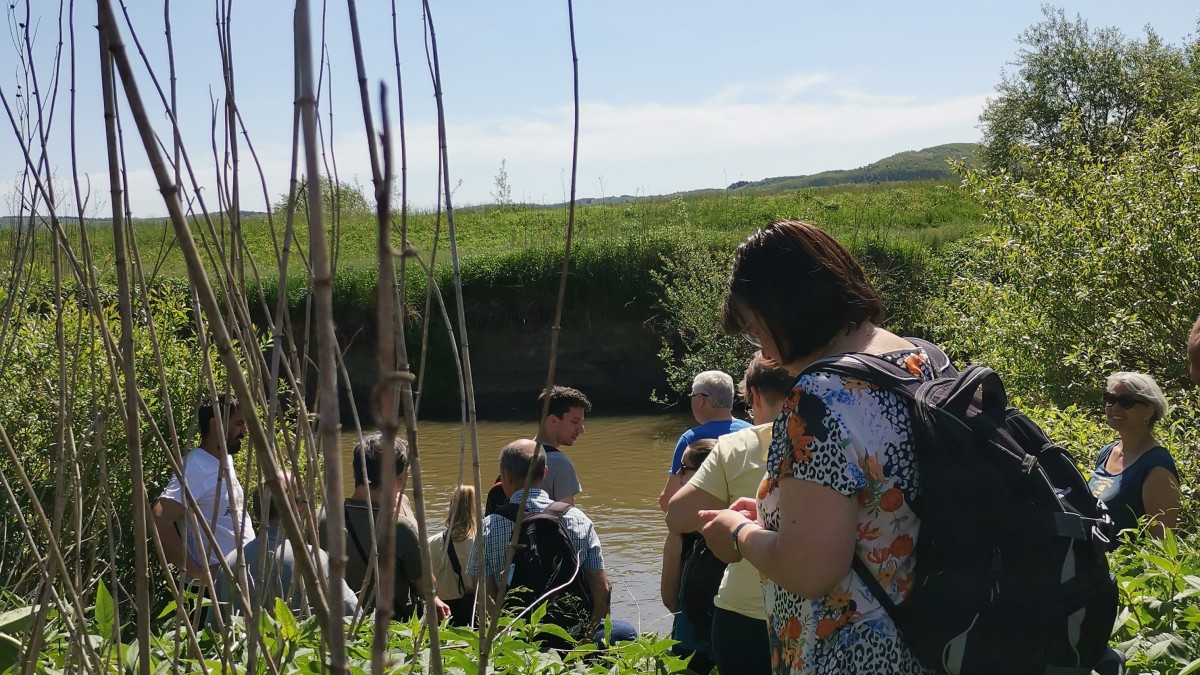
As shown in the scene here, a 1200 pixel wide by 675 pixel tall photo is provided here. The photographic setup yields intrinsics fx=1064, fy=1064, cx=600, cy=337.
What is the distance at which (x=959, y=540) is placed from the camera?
1.62m

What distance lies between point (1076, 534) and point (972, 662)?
245 millimetres

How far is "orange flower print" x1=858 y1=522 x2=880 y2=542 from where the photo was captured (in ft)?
5.55

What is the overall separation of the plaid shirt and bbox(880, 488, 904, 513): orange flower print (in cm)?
223

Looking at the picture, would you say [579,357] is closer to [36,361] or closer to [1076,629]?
[36,361]

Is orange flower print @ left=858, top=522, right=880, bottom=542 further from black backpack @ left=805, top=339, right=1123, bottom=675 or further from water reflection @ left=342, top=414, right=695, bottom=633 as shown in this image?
water reflection @ left=342, top=414, right=695, bottom=633

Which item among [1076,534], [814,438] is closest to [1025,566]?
[1076,534]

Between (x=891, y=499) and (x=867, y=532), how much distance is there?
2.7 inches

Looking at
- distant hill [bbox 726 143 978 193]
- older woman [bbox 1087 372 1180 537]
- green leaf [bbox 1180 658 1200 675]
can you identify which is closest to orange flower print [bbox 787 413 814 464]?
green leaf [bbox 1180 658 1200 675]

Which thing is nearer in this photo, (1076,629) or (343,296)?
(1076,629)

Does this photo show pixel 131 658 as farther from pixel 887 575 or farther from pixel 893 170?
pixel 893 170

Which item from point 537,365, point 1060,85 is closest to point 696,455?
point 537,365

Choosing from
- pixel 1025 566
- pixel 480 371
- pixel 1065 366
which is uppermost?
pixel 1025 566

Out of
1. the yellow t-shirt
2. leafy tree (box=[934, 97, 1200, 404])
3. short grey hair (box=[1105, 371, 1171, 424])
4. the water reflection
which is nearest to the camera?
the yellow t-shirt

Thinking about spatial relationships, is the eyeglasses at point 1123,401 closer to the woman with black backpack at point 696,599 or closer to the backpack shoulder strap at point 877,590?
the woman with black backpack at point 696,599
